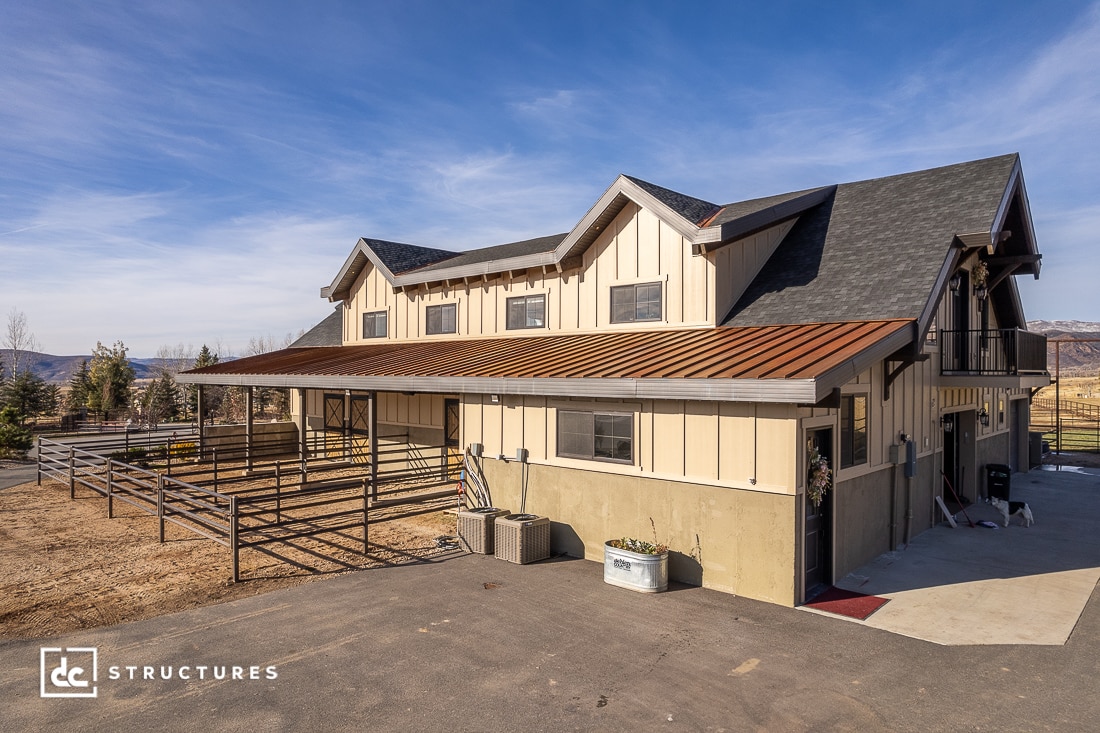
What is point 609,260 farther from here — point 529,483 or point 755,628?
point 755,628

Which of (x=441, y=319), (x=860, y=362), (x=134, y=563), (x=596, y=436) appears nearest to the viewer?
(x=860, y=362)

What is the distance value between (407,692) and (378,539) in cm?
647

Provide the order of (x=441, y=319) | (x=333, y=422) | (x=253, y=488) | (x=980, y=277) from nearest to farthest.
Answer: (x=980, y=277) → (x=253, y=488) → (x=441, y=319) → (x=333, y=422)

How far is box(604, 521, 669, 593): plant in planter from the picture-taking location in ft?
32.4

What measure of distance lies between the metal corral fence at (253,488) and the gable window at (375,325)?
4078mm

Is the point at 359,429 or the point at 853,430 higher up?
the point at 853,430

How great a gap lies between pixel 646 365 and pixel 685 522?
8.94 feet

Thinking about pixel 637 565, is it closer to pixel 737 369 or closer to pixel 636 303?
pixel 737 369

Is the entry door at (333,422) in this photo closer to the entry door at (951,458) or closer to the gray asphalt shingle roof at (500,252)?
the gray asphalt shingle roof at (500,252)

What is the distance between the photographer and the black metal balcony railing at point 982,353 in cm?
1459

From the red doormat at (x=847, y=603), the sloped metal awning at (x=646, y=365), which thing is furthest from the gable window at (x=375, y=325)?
the red doormat at (x=847, y=603)

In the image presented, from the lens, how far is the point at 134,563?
1138cm

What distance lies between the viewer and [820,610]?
916 centimetres

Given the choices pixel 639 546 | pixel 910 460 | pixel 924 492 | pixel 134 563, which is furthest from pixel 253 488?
pixel 924 492
